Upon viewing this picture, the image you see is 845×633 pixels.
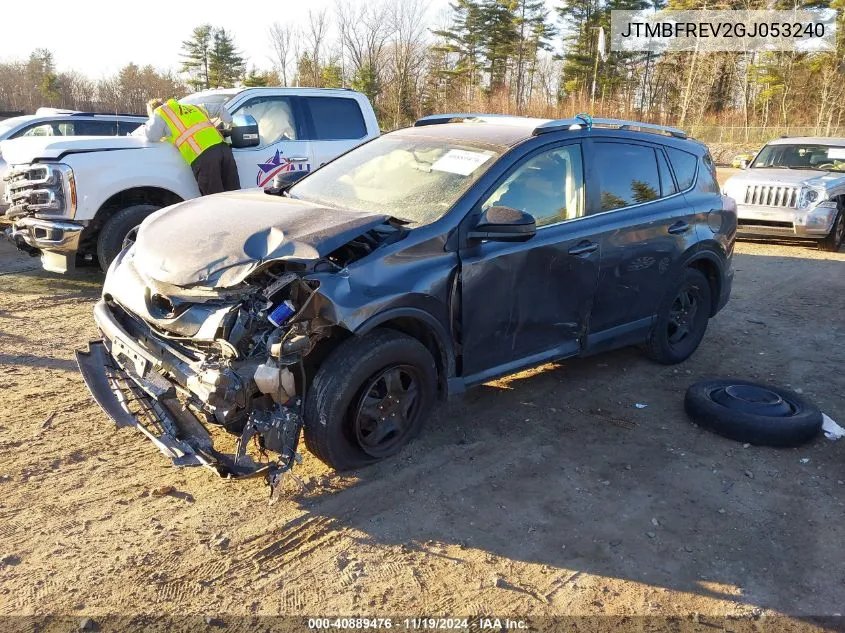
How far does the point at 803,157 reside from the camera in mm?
11812

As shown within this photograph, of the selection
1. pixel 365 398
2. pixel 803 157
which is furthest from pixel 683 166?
pixel 803 157

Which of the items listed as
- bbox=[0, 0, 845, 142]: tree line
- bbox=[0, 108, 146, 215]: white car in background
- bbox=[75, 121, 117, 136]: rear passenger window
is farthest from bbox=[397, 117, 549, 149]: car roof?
bbox=[0, 0, 845, 142]: tree line

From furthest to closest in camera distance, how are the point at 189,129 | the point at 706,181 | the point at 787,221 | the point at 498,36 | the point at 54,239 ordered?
the point at 498,36 → the point at 787,221 → the point at 189,129 → the point at 54,239 → the point at 706,181

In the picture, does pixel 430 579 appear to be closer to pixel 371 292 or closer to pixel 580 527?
pixel 580 527

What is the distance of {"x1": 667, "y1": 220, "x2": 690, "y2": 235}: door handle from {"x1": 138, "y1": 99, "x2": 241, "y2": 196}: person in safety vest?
470 centimetres

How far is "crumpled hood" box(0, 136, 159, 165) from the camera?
670 cm

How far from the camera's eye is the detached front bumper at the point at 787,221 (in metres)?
10.6

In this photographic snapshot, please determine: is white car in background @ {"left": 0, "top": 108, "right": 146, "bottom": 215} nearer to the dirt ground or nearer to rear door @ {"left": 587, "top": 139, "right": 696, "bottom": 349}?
the dirt ground

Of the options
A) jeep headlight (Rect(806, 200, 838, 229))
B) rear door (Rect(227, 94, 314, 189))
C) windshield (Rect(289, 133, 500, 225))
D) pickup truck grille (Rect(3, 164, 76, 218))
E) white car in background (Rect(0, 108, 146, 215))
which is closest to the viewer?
windshield (Rect(289, 133, 500, 225))

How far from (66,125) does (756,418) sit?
11.1m

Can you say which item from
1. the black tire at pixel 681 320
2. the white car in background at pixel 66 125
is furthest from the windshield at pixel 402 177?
the white car in background at pixel 66 125

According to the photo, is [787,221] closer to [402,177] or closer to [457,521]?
[402,177]

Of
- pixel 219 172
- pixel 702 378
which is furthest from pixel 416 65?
pixel 702 378

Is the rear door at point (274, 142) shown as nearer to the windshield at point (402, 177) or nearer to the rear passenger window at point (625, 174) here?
the windshield at point (402, 177)
